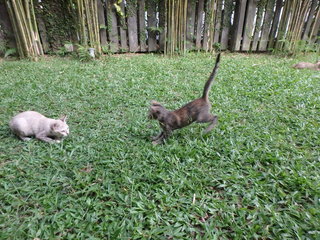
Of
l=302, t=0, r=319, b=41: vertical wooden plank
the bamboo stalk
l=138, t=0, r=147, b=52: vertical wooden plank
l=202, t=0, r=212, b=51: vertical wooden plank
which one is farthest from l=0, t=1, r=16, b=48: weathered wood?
l=302, t=0, r=319, b=41: vertical wooden plank

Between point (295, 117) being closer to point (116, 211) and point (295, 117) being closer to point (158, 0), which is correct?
point (116, 211)

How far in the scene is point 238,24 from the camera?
7.81 m

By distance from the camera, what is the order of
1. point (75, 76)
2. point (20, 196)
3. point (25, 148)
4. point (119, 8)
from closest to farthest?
1. point (20, 196)
2. point (25, 148)
3. point (75, 76)
4. point (119, 8)

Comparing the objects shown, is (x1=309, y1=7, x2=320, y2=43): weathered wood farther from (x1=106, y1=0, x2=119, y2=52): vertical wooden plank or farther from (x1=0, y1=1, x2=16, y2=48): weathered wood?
(x1=0, y1=1, x2=16, y2=48): weathered wood

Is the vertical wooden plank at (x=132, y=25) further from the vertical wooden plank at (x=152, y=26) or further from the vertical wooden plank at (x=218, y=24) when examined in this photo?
the vertical wooden plank at (x=218, y=24)

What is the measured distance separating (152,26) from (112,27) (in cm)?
141

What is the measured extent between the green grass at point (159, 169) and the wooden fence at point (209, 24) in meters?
3.58

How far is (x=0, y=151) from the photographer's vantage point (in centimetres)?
265

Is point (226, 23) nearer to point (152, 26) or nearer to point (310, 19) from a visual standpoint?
point (152, 26)

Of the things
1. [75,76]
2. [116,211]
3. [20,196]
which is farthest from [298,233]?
[75,76]

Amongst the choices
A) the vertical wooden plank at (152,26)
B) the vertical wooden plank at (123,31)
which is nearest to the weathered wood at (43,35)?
the vertical wooden plank at (123,31)

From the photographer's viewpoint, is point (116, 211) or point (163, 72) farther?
point (163, 72)

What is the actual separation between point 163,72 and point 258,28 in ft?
15.9

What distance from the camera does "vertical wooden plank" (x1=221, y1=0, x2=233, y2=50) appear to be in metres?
7.69
